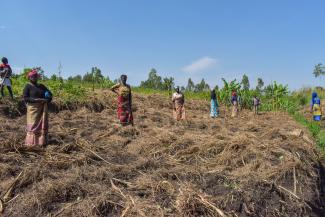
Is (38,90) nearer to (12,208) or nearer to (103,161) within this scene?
(103,161)

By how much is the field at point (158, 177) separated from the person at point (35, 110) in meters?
0.22

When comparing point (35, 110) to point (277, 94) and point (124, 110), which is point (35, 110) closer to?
point (124, 110)

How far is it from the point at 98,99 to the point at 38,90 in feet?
23.9

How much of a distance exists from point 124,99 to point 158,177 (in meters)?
4.19

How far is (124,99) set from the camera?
27.1ft

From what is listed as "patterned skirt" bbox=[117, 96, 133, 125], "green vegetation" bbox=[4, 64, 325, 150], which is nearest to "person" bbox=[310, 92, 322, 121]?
"green vegetation" bbox=[4, 64, 325, 150]

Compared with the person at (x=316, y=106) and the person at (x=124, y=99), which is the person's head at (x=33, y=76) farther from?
the person at (x=316, y=106)

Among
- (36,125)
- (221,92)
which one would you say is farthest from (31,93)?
(221,92)

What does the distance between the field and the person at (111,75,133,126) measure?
3.67ft

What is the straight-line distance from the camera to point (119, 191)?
148 inches

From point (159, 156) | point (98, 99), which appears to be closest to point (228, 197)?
point (159, 156)

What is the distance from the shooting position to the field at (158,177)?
11.4 feet

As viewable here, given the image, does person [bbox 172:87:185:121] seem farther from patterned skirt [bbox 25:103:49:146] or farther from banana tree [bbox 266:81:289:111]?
banana tree [bbox 266:81:289:111]

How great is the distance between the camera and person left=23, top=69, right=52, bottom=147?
18.2ft
